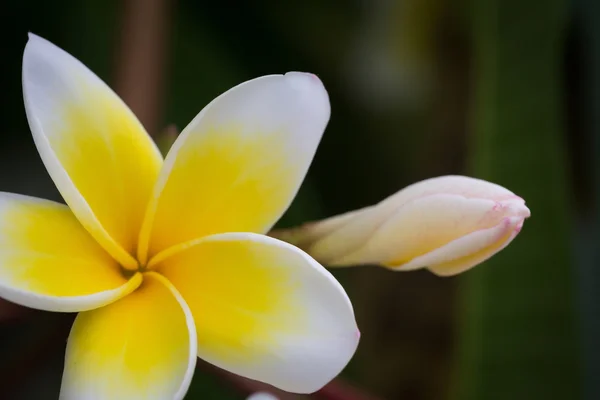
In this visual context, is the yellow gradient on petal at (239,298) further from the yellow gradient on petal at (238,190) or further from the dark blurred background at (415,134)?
the dark blurred background at (415,134)

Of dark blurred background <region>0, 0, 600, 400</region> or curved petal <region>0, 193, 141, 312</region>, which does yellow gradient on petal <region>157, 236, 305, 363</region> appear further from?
dark blurred background <region>0, 0, 600, 400</region>

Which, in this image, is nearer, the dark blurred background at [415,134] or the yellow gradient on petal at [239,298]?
the yellow gradient on petal at [239,298]

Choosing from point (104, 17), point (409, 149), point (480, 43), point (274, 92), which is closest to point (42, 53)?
point (274, 92)

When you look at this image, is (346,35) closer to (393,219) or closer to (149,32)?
(149,32)

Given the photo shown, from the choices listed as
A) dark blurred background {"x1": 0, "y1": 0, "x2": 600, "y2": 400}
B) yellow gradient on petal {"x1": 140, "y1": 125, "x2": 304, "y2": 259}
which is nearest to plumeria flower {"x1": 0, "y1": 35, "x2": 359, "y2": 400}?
yellow gradient on petal {"x1": 140, "y1": 125, "x2": 304, "y2": 259}

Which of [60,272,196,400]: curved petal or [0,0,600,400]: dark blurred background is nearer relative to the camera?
[60,272,196,400]: curved petal

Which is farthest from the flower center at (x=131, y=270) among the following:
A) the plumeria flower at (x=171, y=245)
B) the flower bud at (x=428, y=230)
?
the flower bud at (x=428, y=230)

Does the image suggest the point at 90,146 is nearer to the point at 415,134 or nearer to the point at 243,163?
the point at 243,163

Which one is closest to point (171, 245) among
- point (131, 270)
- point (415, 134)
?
point (131, 270)
